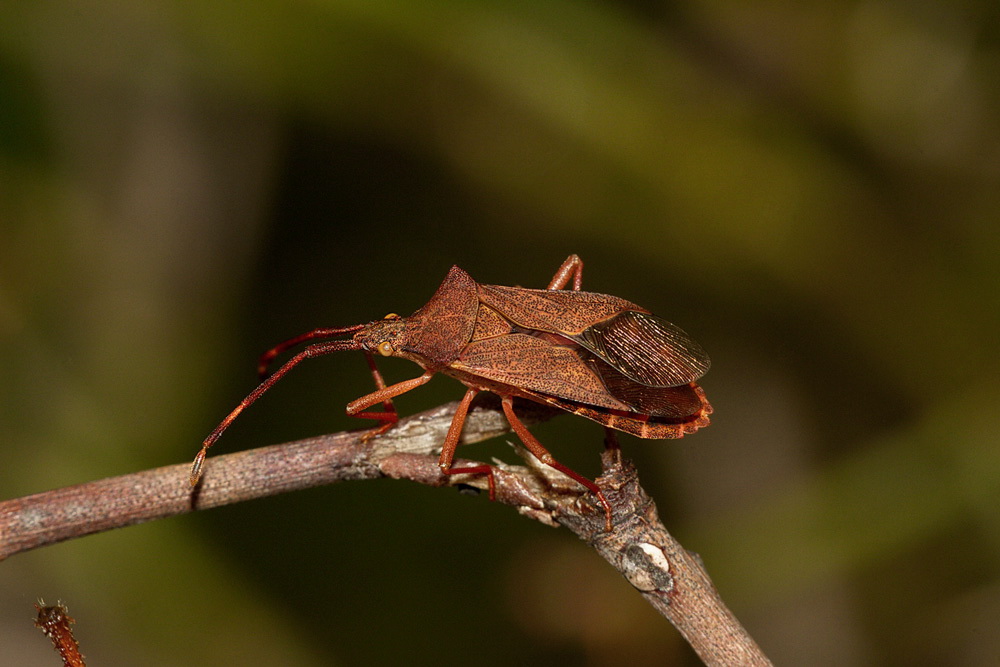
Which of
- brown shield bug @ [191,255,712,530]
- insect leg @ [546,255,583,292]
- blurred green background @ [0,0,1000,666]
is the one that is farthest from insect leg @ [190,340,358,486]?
blurred green background @ [0,0,1000,666]

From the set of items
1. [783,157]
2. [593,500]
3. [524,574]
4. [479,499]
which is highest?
[783,157]

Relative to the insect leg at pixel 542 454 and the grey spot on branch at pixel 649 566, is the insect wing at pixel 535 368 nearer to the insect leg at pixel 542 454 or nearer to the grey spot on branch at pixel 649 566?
the insect leg at pixel 542 454

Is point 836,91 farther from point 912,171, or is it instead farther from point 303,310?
point 303,310

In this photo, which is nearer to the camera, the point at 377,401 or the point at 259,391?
the point at 259,391

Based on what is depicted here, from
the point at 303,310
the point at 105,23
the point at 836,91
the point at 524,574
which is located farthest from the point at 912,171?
the point at 105,23

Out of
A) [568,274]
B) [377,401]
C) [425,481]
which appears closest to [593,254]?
[568,274]

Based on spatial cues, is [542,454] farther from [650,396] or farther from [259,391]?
[259,391]

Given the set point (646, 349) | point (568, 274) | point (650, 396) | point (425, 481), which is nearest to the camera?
point (425, 481)
